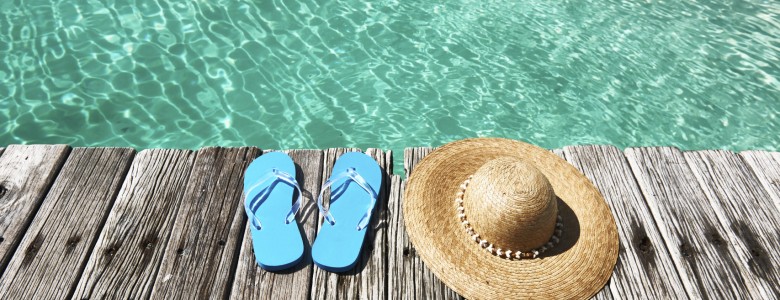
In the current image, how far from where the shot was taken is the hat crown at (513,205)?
238 cm

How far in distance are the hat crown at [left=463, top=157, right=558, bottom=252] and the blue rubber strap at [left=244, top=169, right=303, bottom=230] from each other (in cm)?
90

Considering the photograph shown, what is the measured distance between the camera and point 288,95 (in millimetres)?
5145

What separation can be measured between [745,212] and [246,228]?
2.66 meters

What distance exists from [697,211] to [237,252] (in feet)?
7.92

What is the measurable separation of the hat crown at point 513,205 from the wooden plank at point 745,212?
111 cm

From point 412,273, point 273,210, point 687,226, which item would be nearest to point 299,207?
point 273,210

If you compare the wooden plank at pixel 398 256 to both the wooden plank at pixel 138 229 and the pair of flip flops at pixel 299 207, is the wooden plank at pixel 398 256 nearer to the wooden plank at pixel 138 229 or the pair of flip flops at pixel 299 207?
the pair of flip flops at pixel 299 207

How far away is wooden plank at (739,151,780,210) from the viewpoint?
10.5 feet

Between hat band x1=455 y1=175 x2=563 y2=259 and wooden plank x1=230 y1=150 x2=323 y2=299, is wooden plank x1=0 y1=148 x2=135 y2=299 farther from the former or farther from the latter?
hat band x1=455 y1=175 x2=563 y2=259

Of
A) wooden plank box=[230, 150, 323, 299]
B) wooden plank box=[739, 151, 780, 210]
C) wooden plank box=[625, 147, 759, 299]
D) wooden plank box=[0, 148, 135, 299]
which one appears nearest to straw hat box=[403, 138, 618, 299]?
wooden plank box=[625, 147, 759, 299]

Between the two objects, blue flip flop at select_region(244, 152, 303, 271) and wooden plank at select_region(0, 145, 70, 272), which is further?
wooden plank at select_region(0, 145, 70, 272)

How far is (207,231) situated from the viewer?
110 inches

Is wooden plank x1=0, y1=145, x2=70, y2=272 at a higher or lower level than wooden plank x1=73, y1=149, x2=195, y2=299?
lower

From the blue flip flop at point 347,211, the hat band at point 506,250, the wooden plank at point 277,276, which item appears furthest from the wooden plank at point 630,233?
the wooden plank at point 277,276
